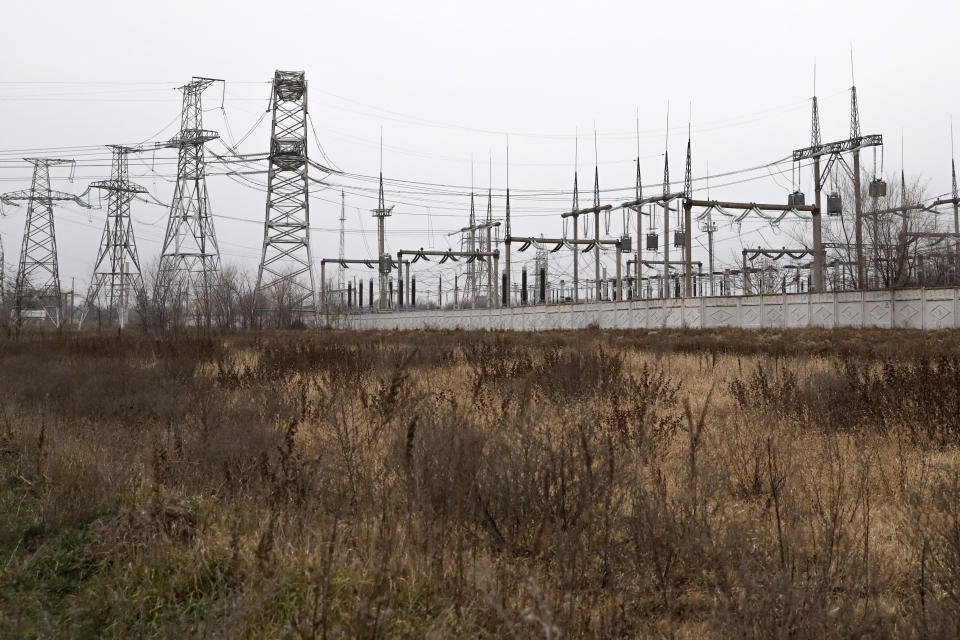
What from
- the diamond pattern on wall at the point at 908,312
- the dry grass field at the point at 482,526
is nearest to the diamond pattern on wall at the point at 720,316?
the diamond pattern on wall at the point at 908,312

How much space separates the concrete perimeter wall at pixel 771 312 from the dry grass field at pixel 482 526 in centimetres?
2059

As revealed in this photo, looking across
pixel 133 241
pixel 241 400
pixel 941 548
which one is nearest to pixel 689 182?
A: pixel 133 241

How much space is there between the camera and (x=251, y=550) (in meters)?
3.40

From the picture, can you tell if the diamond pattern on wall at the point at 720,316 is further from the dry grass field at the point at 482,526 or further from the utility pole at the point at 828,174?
the dry grass field at the point at 482,526

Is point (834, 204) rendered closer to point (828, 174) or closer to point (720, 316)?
point (828, 174)

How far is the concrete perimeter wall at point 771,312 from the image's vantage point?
25641mm

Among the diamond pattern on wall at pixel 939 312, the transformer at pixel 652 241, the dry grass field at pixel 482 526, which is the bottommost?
the dry grass field at pixel 482 526

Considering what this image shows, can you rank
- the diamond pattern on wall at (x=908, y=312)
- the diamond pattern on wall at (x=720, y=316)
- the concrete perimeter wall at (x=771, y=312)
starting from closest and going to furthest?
the concrete perimeter wall at (x=771, y=312), the diamond pattern on wall at (x=908, y=312), the diamond pattern on wall at (x=720, y=316)

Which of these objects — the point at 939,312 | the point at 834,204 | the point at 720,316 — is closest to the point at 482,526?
the point at 939,312

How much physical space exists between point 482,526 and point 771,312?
2788 centimetres

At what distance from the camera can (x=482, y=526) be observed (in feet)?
13.3

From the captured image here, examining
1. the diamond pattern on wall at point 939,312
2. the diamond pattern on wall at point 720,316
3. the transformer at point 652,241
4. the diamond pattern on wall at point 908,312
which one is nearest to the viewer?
the diamond pattern on wall at point 939,312

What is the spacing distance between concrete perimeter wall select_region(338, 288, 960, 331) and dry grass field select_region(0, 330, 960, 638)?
20.6m

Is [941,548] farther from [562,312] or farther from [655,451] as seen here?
A: [562,312]
